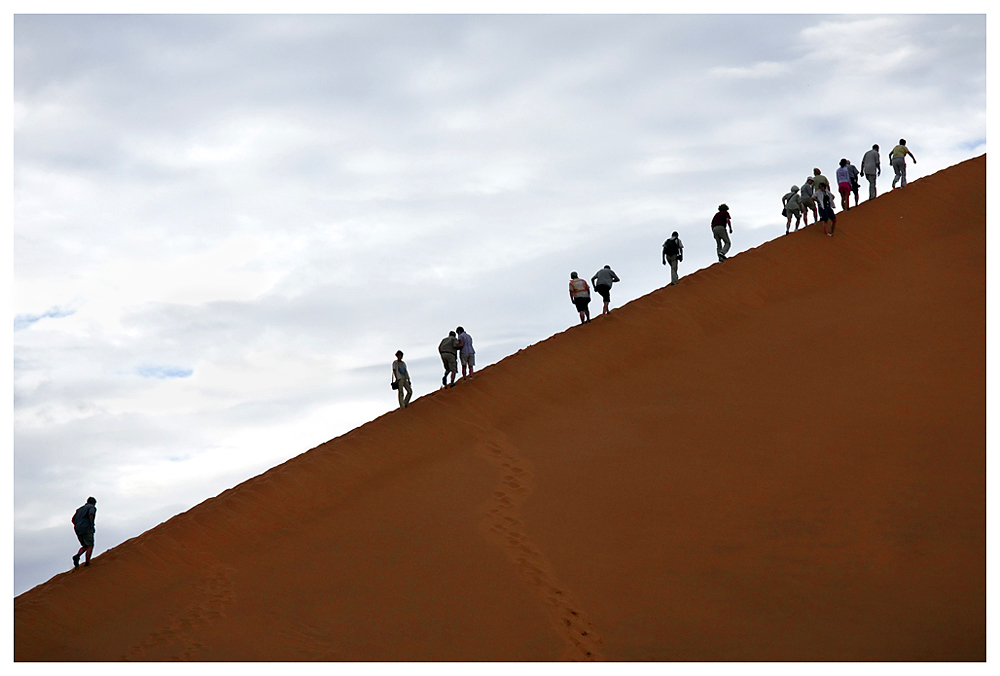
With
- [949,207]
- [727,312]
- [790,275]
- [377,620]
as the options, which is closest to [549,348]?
[727,312]

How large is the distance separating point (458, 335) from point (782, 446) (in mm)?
6710

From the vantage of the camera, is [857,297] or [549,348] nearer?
[857,297]

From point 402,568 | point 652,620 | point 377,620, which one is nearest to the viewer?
point 652,620

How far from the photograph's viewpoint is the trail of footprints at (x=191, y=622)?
33.7 feet

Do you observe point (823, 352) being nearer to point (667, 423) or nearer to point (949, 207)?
point (667, 423)

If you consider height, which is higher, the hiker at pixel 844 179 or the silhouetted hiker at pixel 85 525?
the hiker at pixel 844 179

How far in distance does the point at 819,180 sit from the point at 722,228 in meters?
2.15

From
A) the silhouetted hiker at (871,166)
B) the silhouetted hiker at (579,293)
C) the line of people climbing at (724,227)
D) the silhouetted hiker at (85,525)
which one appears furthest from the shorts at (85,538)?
the silhouetted hiker at (871,166)

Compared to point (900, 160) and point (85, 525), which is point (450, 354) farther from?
point (900, 160)

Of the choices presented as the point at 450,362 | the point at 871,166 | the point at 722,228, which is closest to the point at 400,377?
the point at 450,362

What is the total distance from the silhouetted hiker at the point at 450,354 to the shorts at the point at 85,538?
658 centimetres

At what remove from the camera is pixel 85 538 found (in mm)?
13047

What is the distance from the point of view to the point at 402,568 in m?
11.3

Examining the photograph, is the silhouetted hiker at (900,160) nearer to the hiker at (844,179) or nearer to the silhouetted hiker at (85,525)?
the hiker at (844,179)
